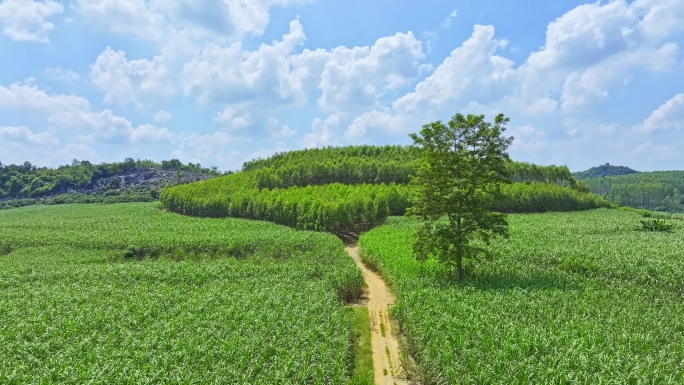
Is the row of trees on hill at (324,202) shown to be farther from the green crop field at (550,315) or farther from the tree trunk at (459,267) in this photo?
the tree trunk at (459,267)

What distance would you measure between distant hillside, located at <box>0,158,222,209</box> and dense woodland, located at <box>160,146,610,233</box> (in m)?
52.5

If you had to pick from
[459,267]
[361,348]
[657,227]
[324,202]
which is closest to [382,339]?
[361,348]

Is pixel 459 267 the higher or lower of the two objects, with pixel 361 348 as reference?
higher

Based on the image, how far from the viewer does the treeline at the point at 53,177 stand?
146875 millimetres

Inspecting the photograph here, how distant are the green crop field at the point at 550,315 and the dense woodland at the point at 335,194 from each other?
87.3ft

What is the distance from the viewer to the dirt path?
48.3 feet

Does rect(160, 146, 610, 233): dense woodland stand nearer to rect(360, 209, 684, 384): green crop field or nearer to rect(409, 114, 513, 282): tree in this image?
rect(360, 209, 684, 384): green crop field

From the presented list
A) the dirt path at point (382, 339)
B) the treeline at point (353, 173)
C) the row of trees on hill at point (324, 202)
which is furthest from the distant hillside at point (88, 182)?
the dirt path at point (382, 339)

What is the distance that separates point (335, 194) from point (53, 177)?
146540 mm

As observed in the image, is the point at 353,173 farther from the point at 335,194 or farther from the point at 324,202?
the point at 324,202

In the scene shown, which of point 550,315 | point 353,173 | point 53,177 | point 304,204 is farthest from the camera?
point 53,177

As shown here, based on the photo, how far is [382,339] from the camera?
18.3 meters

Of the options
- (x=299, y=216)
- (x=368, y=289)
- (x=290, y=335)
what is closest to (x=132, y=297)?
(x=290, y=335)

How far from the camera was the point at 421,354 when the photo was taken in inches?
581
